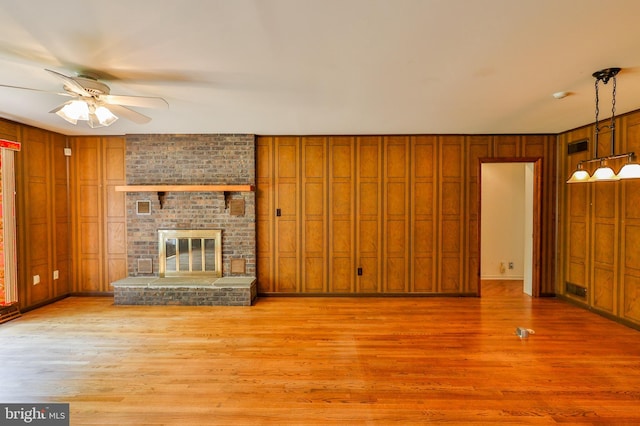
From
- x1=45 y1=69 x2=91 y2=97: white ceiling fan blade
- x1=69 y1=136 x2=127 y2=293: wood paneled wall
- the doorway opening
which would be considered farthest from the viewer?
the doorway opening

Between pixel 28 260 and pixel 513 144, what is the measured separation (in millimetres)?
7158

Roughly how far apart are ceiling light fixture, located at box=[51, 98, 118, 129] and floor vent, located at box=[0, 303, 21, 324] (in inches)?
118

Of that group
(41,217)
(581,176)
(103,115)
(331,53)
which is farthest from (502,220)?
(41,217)

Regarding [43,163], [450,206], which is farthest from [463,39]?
[43,163]

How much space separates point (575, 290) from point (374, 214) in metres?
3.03

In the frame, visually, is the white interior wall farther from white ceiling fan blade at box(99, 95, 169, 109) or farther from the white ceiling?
white ceiling fan blade at box(99, 95, 169, 109)

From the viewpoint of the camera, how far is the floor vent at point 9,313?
3.75 m

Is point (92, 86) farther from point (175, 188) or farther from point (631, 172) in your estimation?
point (631, 172)

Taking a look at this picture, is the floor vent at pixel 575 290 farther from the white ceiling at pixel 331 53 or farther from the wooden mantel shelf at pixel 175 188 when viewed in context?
the wooden mantel shelf at pixel 175 188

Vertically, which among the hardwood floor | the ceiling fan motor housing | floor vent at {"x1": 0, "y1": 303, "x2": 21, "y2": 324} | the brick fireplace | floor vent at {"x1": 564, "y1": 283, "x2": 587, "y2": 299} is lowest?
the hardwood floor

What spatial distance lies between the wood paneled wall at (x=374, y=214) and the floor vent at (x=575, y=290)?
0.24 m

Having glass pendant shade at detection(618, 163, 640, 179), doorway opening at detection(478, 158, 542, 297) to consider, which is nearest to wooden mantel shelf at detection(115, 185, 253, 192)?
glass pendant shade at detection(618, 163, 640, 179)

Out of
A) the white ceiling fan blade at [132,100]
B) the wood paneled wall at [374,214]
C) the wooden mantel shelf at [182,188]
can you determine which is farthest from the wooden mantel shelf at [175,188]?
the white ceiling fan blade at [132,100]

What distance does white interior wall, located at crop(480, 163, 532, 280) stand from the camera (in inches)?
238
